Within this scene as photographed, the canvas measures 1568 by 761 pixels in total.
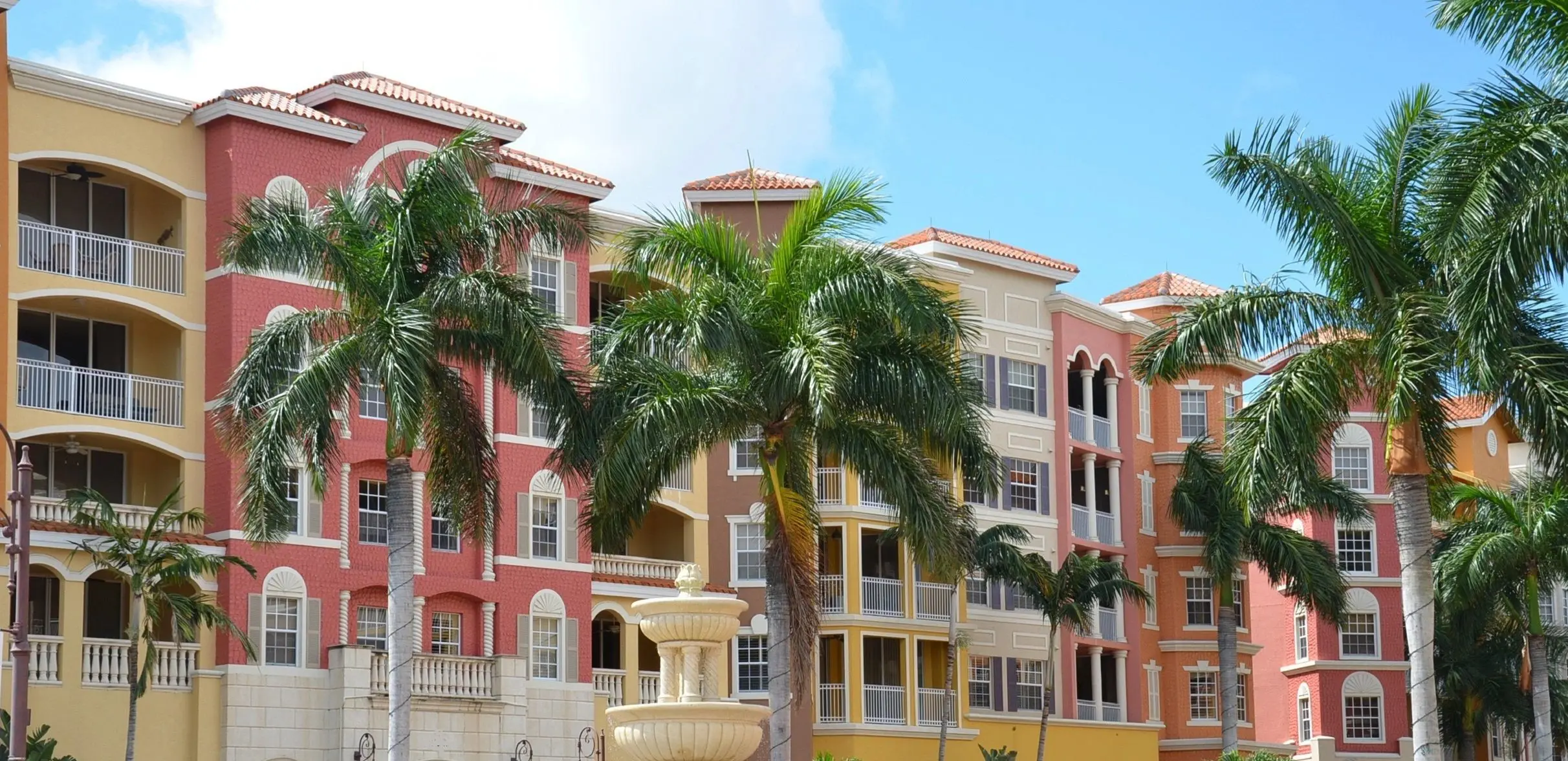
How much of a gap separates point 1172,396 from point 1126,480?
4036 millimetres

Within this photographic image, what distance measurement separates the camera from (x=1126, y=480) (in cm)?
6625

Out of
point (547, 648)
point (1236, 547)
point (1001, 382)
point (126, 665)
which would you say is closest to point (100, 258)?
point (126, 665)

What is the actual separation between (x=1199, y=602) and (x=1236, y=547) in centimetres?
899

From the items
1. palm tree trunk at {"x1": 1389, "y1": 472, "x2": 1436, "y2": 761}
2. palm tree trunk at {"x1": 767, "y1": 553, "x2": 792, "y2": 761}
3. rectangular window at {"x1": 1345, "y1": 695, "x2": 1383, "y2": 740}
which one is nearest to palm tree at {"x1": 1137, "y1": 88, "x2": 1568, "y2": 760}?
palm tree trunk at {"x1": 1389, "y1": 472, "x2": 1436, "y2": 761}

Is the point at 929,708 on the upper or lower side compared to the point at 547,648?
lower

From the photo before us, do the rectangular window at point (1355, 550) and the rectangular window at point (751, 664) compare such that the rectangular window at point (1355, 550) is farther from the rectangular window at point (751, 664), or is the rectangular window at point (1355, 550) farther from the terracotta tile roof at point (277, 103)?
the terracotta tile roof at point (277, 103)

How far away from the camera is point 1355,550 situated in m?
75.3

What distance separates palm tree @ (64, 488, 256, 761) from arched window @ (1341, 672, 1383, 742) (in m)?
42.3

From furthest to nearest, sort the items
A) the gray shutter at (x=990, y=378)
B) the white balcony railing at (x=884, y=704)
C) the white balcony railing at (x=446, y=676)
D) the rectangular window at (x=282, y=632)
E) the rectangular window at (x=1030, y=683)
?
1. the gray shutter at (x=990, y=378)
2. the rectangular window at (x=1030, y=683)
3. the white balcony railing at (x=884, y=704)
4. the white balcony railing at (x=446, y=676)
5. the rectangular window at (x=282, y=632)

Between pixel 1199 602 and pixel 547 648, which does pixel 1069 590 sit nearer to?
pixel 1199 602

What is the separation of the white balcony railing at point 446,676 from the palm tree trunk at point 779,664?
13806 mm

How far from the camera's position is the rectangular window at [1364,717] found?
7362cm

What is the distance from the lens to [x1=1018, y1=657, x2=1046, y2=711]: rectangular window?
200 ft

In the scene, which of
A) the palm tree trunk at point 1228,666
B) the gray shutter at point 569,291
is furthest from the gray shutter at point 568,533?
the palm tree trunk at point 1228,666
